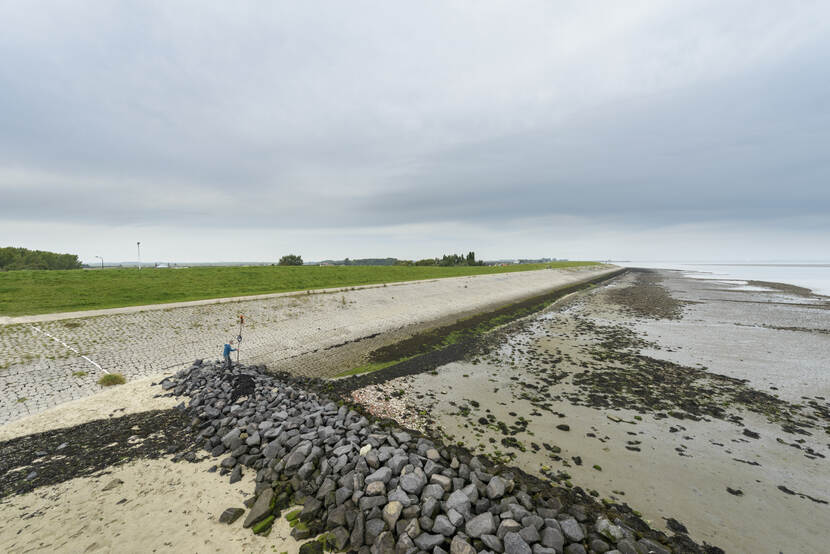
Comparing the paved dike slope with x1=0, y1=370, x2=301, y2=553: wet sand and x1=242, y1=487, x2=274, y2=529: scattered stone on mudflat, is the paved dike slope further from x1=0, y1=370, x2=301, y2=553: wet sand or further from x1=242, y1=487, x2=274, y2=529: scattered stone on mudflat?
x1=242, y1=487, x2=274, y2=529: scattered stone on mudflat

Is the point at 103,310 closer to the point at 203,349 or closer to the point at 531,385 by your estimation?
the point at 203,349

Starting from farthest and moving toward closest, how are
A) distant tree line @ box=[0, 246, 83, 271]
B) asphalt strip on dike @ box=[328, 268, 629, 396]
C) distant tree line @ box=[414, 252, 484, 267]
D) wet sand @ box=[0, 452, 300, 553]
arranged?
distant tree line @ box=[414, 252, 484, 267]
distant tree line @ box=[0, 246, 83, 271]
asphalt strip on dike @ box=[328, 268, 629, 396]
wet sand @ box=[0, 452, 300, 553]

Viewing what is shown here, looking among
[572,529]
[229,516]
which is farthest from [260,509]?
[572,529]

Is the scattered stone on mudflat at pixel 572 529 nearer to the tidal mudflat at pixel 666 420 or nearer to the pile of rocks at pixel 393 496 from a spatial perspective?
the pile of rocks at pixel 393 496

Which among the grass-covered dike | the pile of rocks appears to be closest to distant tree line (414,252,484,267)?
the grass-covered dike

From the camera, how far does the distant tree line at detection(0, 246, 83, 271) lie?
57.3 metres

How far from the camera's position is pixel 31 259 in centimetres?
6075

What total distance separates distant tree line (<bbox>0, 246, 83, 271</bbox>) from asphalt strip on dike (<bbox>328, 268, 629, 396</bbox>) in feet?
275

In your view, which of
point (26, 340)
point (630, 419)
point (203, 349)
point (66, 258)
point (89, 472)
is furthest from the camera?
point (66, 258)

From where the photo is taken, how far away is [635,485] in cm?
695

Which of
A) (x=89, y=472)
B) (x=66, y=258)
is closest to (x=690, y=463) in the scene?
(x=89, y=472)

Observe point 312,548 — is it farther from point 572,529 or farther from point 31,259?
point 31,259

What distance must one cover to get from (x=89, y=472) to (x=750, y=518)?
14.5 meters

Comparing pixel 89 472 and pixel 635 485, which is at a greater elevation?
pixel 89 472
